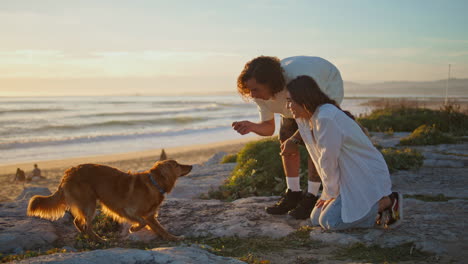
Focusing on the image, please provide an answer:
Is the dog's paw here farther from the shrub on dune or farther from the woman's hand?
the shrub on dune

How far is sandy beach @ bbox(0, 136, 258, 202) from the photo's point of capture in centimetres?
1005

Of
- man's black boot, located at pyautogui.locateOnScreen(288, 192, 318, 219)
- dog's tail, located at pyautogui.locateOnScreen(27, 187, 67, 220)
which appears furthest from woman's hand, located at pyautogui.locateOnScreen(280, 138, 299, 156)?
dog's tail, located at pyautogui.locateOnScreen(27, 187, 67, 220)

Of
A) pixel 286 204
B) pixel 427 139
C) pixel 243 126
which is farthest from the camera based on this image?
pixel 427 139

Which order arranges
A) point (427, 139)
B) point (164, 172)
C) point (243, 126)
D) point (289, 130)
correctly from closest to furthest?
point (164, 172), point (243, 126), point (289, 130), point (427, 139)

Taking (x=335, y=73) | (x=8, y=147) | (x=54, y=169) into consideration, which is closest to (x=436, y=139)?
(x=335, y=73)

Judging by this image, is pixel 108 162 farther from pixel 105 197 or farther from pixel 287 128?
pixel 287 128

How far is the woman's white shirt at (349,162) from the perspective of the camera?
3961 millimetres

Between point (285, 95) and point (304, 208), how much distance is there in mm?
1409

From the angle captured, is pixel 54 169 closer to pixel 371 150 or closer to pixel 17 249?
pixel 17 249

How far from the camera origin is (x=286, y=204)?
5.05 m

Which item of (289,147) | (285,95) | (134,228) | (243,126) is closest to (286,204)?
(289,147)

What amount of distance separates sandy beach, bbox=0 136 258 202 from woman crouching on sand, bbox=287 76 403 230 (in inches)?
294

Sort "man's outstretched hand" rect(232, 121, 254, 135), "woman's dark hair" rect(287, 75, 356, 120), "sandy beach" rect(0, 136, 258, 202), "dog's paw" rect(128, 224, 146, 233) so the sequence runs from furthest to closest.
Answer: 1. "sandy beach" rect(0, 136, 258, 202)
2. "man's outstretched hand" rect(232, 121, 254, 135)
3. "dog's paw" rect(128, 224, 146, 233)
4. "woman's dark hair" rect(287, 75, 356, 120)

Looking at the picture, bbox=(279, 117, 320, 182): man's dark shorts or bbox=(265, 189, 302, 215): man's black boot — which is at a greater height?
bbox=(279, 117, 320, 182): man's dark shorts
